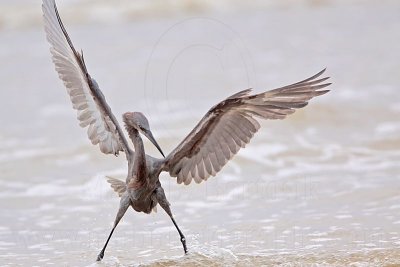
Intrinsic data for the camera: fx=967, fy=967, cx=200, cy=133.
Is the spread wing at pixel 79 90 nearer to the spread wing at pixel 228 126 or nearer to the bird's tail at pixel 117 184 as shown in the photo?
the bird's tail at pixel 117 184

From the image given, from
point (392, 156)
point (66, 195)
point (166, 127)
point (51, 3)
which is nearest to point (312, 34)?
point (166, 127)

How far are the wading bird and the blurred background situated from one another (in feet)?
1.75

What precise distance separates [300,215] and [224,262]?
1466mm

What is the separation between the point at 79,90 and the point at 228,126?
1.36 metres

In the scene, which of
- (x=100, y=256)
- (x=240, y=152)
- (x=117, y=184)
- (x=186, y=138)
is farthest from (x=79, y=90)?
(x=240, y=152)

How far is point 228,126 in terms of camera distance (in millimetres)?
6418

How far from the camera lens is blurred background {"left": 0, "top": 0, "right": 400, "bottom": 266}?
7.15 meters

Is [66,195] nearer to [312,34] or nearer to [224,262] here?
[224,262]

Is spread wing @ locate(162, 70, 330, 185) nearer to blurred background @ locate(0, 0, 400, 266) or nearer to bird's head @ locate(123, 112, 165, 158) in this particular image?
bird's head @ locate(123, 112, 165, 158)

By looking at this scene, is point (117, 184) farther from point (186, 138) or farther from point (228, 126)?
point (228, 126)

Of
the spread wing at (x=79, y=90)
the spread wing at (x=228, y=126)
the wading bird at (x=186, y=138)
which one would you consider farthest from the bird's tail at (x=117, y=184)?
the spread wing at (x=228, y=126)

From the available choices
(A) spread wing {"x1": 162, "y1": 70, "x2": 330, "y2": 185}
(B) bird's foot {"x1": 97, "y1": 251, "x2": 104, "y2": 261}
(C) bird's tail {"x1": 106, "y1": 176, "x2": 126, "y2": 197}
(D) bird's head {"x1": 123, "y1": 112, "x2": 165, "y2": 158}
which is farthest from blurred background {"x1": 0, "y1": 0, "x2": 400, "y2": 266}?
(D) bird's head {"x1": 123, "y1": 112, "x2": 165, "y2": 158}

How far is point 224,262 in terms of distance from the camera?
6559 millimetres

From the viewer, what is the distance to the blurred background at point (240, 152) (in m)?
7.15
